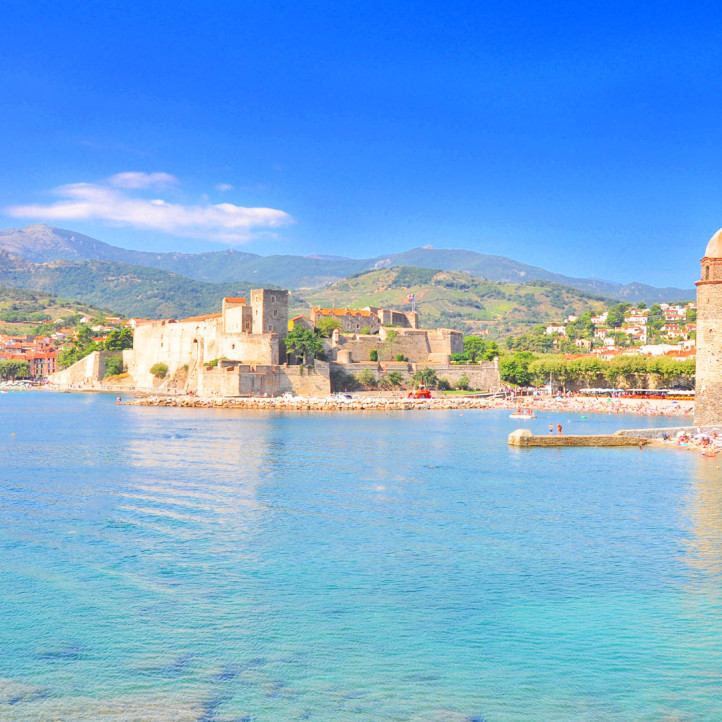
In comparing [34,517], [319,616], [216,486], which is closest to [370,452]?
[216,486]

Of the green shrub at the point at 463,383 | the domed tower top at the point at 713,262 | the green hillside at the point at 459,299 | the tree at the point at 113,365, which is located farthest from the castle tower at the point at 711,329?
the green hillside at the point at 459,299

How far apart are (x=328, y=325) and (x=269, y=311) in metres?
9.00

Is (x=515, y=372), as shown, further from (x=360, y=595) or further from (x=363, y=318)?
(x=360, y=595)

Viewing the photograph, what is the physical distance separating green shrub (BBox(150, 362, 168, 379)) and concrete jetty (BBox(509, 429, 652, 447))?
113 feet

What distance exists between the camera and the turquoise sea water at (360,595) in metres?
6.09

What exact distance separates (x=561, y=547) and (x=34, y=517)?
25.6ft

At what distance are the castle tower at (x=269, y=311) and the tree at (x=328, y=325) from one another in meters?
4.90

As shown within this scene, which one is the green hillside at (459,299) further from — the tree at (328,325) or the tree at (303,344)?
the tree at (303,344)

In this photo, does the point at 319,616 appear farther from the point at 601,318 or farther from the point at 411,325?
the point at 601,318

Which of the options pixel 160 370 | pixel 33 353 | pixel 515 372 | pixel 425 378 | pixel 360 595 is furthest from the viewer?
pixel 33 353

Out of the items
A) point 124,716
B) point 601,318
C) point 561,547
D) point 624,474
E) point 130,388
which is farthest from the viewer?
point 601,318

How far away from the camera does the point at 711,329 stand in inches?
759

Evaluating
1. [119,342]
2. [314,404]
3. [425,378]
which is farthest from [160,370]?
[425,378]

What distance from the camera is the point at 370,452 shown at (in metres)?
21.4
